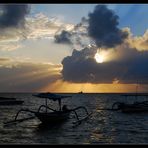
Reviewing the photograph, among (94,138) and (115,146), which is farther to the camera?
(94,138)

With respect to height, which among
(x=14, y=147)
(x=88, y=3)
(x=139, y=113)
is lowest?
(x=139, y=113)

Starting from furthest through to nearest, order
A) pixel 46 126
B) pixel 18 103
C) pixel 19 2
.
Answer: pixel 18 103 → pixel 46 126 → pixel 19 2

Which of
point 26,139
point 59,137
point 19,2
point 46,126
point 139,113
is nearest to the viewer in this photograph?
point 19,2

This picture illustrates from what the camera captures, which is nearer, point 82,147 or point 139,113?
point 82,147

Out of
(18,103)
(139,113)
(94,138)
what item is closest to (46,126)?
(94,138)

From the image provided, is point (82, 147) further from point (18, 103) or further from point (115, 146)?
point (18, 103)

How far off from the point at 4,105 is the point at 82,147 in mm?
72460

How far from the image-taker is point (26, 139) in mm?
22234

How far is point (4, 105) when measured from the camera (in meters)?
72.6

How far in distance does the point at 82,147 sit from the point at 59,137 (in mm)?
22067

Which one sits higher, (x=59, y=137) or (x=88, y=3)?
(x=88, y=3)

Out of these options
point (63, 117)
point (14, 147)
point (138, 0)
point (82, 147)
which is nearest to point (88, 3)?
point (138, 0)

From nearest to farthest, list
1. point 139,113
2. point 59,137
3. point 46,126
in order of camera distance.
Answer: point 59,137
point 46,126
point 139,113

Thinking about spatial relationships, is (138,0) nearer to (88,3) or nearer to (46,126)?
(88,3)
